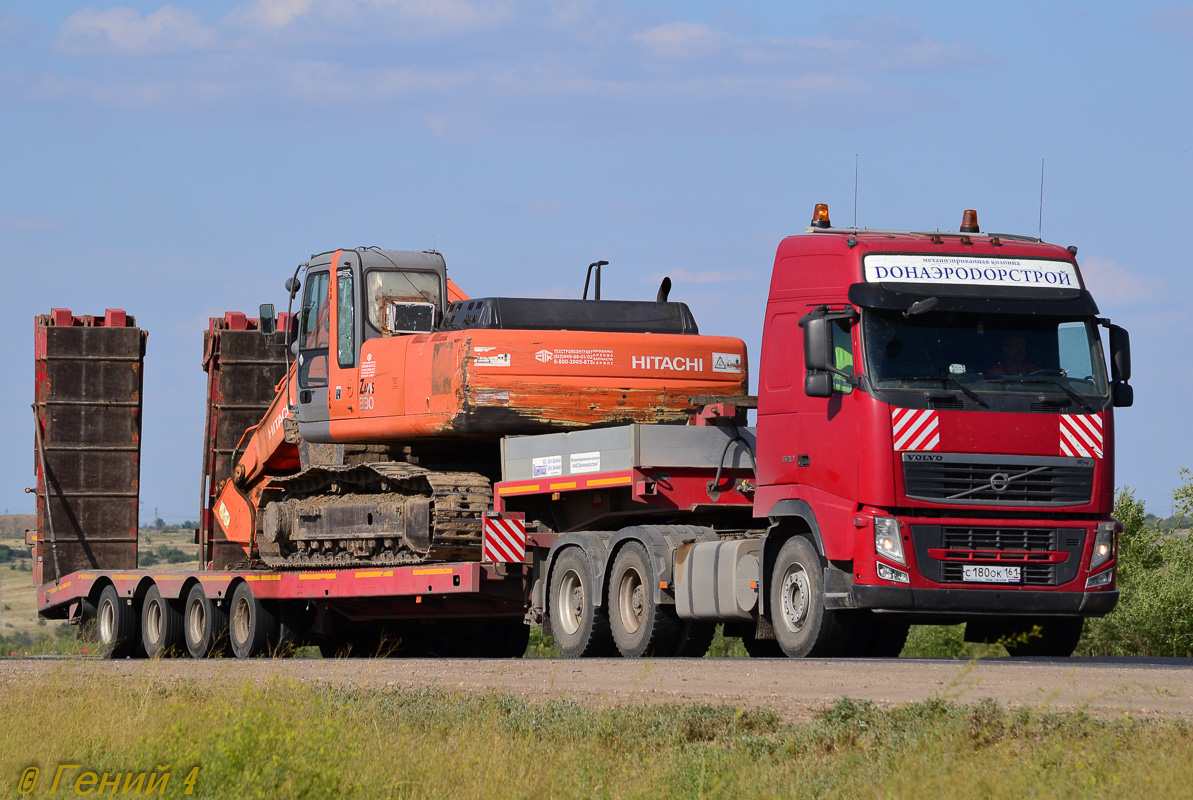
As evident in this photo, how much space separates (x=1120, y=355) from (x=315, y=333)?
34.5ft

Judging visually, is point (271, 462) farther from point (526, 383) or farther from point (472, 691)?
point (472, 691)

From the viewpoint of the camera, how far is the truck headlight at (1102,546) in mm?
15156

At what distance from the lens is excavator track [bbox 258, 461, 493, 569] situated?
64.1ft

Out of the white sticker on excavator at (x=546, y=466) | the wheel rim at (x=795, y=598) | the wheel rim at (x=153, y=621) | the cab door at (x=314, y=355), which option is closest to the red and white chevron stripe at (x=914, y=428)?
the wheel rim at (x=795, y=598)

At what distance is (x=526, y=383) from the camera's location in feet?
62.1

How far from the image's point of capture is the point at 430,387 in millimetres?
19422

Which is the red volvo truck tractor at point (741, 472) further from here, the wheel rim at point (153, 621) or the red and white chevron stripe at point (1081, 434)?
the wheel rim at point (153, 621)

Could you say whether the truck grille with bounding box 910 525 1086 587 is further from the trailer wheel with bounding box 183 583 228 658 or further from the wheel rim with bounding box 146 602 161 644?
the wheel rim with bounding box 146 602 161 644

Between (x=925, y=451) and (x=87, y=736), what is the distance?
735 cm

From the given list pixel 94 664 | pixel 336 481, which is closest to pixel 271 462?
pixel 336 481

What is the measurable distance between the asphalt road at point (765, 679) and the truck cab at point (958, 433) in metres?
0.78

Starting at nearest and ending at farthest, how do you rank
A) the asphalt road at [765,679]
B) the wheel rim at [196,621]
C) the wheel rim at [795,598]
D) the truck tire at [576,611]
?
the asphalt road at [765,679]
the wheel rim at [795,598]
the truck tire at [576,611]
the wheel rim at [196,621]

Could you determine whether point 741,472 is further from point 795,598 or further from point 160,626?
point 160,626

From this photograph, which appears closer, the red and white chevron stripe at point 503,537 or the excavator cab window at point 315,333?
the red and white chevron stripe at point 503,537
